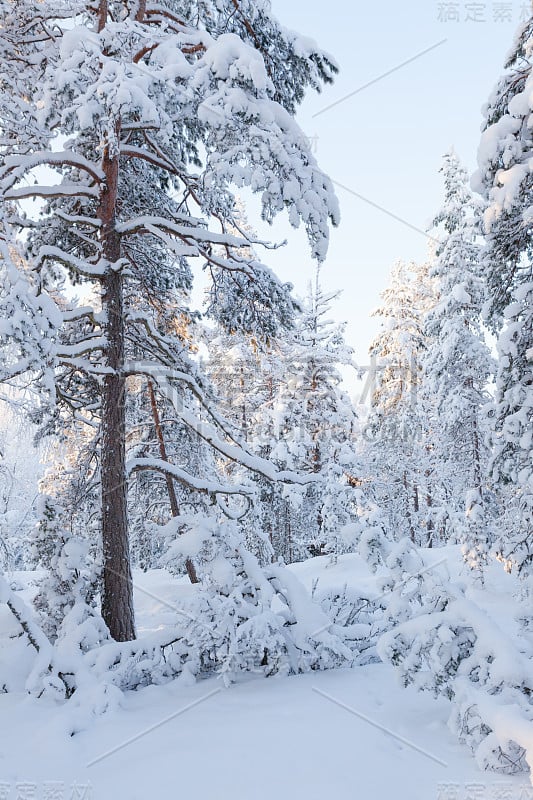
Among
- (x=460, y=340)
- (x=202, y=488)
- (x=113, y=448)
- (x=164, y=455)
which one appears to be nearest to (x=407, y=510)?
(x=460, y=340)

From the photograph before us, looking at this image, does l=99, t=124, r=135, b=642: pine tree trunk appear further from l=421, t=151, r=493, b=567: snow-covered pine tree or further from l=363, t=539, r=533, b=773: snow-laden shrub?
l=421, t=151, r=493, b=567: snow-covered pine tree

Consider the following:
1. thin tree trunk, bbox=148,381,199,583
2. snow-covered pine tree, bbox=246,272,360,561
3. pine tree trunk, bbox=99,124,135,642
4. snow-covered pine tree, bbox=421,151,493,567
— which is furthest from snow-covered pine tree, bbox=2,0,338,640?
snow-covered pine tree, bbox=421,151,493,567

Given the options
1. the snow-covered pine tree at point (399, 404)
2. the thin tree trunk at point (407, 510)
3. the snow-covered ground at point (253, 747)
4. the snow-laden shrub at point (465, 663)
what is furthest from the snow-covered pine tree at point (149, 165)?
the thin tree trunk at point (407, 510)

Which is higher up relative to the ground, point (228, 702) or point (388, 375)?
point (388, 375)

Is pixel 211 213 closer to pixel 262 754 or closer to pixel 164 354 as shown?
pixel 164 354

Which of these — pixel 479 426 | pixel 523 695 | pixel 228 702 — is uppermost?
pixel 479 426

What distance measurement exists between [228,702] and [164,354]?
4925mm

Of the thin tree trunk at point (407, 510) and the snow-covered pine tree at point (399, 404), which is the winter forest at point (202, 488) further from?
the thin tree trunk at point (407, 510)

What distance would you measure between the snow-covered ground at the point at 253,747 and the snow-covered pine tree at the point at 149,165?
219 cm

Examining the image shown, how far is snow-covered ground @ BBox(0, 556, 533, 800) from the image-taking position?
125 inches

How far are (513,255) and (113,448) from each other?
6517 millimetres

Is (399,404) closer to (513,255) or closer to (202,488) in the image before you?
(513,255)

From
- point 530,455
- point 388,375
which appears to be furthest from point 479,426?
point 530,455

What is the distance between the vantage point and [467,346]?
16.8 m
